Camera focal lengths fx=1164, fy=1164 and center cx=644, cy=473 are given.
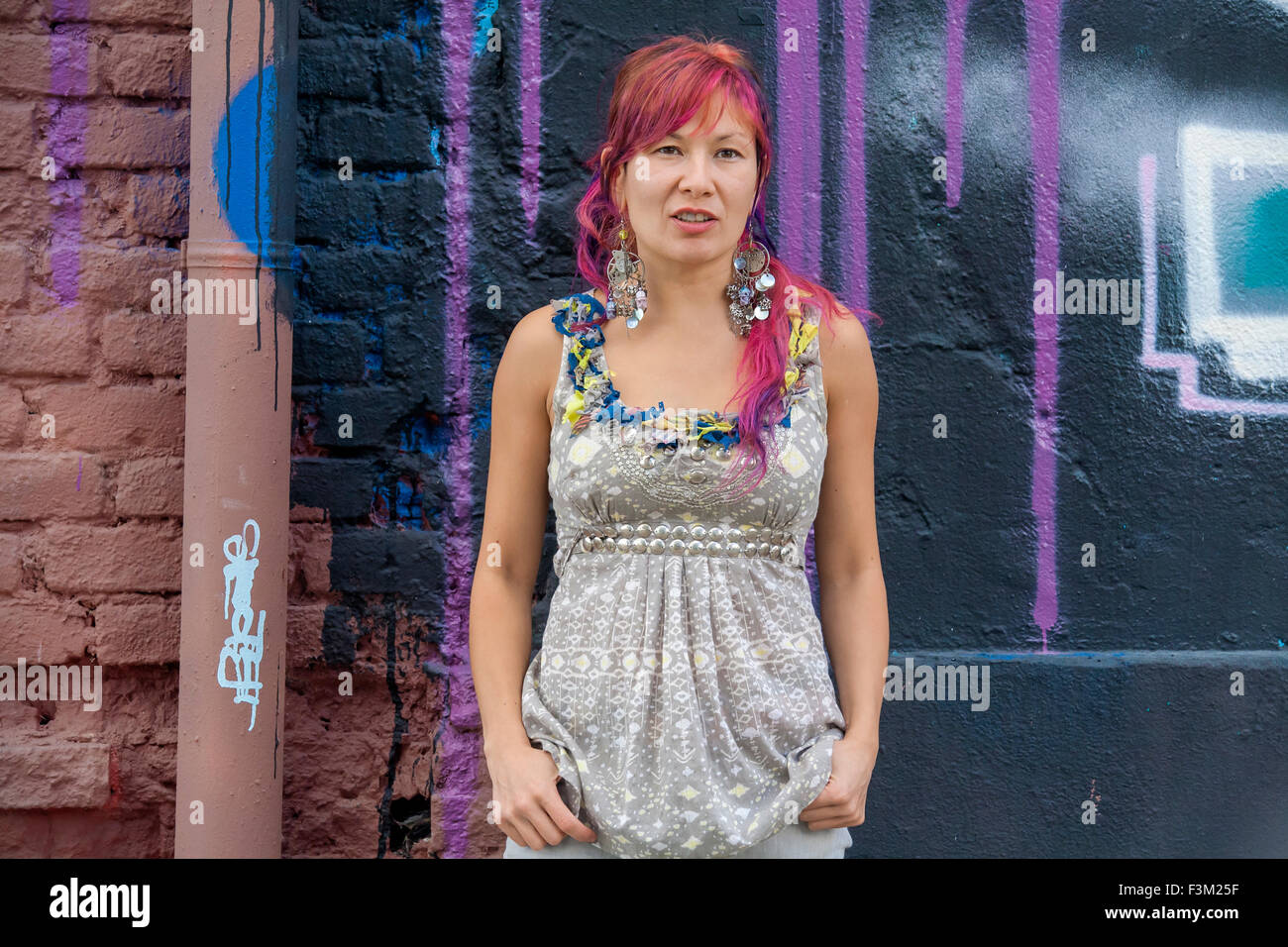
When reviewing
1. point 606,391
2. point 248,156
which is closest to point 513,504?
point 606,391

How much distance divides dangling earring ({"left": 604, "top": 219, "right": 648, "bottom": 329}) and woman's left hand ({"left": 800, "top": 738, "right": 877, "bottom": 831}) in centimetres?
80

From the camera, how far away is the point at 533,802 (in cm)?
180

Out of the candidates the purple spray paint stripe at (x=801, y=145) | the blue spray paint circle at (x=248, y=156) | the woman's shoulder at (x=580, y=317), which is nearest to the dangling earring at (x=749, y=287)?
the woman's shoulder at (x=580, y=317)

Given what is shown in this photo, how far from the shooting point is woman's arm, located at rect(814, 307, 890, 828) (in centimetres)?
199

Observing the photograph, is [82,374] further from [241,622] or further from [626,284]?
[626,284]

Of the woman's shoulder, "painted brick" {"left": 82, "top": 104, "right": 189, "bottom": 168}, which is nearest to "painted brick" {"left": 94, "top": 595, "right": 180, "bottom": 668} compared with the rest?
"painted brick" {"left": 82, "top": 104, "right": 189, "bottom": 168}

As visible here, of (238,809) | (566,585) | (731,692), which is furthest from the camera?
(238,809)

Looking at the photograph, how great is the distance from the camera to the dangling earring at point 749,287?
2000mm

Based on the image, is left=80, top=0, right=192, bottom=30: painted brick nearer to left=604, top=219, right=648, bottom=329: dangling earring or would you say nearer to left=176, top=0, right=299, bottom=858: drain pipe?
left=176, top=0, right=299, bottom=858: drain pipe

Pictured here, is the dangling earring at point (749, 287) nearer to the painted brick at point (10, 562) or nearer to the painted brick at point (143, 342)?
the painted brick at point (143, 342)

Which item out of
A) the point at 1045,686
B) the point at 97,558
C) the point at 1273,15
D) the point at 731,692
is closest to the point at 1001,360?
the point at 1045,686

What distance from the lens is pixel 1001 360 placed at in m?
2.99

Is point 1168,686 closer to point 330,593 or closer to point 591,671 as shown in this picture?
point 591,671
